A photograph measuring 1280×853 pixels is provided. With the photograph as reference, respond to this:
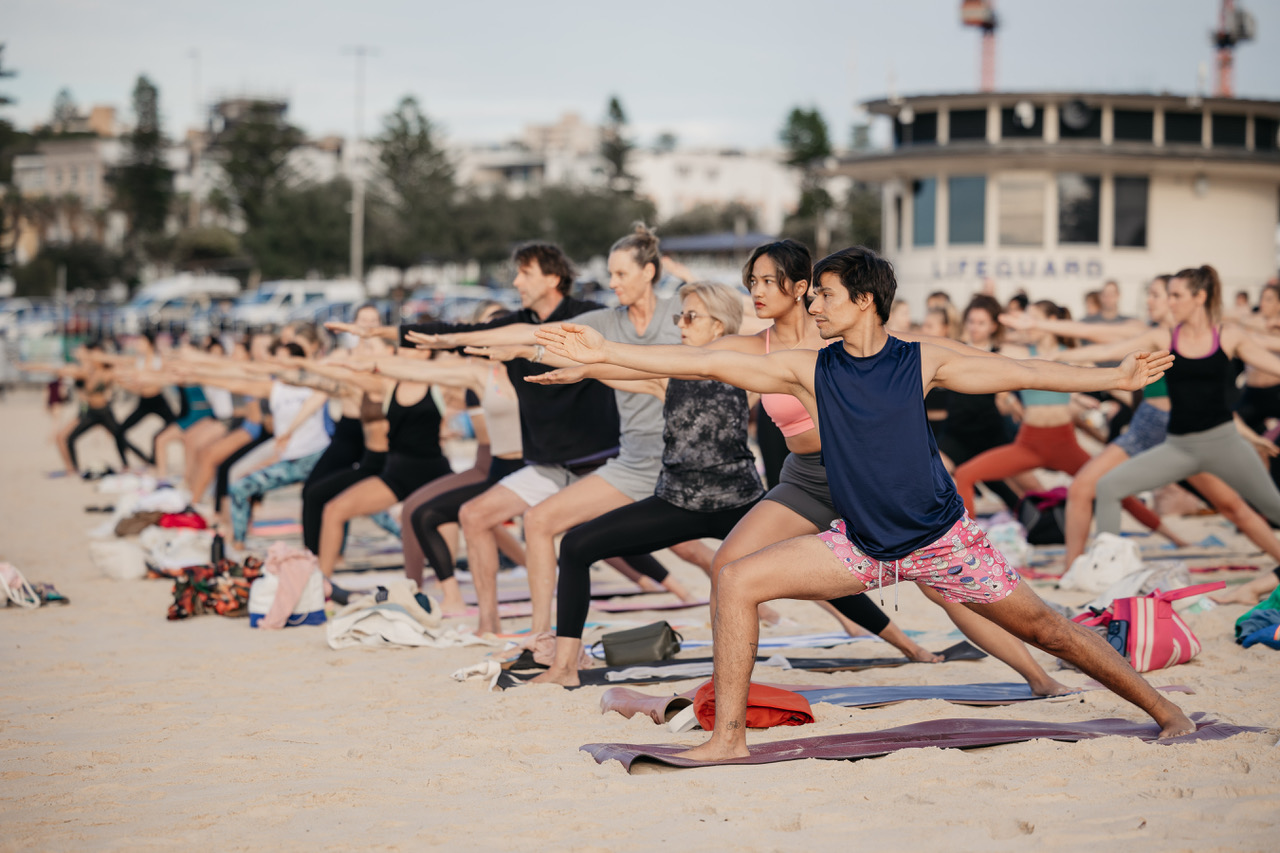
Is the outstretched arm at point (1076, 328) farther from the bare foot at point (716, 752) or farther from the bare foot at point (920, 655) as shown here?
the bare foot at point (716, 752)

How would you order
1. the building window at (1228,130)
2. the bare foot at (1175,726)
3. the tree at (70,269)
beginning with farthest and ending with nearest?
1. the tree at (70,269)
2. the building window at (1228,130)
3. the bare foot at (1175,726)

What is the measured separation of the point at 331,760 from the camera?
4.38 m

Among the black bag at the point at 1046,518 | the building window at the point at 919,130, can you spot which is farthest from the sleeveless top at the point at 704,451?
the building window at the point at 919,130

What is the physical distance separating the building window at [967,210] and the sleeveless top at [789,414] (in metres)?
22.7

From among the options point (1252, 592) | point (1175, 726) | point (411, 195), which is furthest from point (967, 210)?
point (411, 195)

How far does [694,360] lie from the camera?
410 centimetres

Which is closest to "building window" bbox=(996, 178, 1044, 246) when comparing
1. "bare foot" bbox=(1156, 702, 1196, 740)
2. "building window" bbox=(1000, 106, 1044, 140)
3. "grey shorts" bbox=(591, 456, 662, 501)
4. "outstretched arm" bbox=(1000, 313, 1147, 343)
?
"building window" bbox=(1000, 106, 1044, 140)

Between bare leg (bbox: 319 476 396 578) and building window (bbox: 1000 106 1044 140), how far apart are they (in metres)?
22.1

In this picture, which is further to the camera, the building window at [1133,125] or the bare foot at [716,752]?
the building window at [1133,125]

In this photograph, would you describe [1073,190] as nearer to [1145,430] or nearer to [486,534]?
[1145,430]

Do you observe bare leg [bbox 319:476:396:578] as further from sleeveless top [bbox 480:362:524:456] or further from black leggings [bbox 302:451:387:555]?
sleeveless top [bbox 480:362:524:456]

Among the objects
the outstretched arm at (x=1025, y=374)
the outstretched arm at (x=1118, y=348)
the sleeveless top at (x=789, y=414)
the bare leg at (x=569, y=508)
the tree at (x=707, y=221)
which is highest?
the tree at (x=707, y=221)

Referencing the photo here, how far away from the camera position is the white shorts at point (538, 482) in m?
6.27

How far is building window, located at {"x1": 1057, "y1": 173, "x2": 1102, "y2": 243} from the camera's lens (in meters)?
26.1
